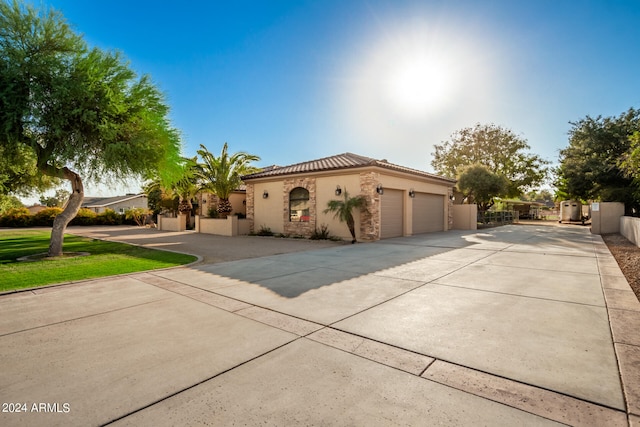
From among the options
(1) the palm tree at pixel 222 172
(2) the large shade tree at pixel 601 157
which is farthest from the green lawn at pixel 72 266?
(2) the large shade tree at pixel 601 157

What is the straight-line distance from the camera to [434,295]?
213 inches

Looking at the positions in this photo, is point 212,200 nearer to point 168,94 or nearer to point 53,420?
point 168,94

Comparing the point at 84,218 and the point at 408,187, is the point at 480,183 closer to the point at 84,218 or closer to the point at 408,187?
the point at 408,187

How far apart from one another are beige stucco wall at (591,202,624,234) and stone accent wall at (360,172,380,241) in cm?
1453

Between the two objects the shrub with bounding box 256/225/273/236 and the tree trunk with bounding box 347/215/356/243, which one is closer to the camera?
the tree trunk with bounding box 347/215/356/243

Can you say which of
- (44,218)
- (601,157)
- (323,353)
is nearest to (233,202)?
(44,218)

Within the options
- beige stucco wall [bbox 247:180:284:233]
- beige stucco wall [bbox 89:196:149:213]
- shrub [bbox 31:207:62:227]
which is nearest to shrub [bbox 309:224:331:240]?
beige stucco wall [bbox 247:180:284:233]

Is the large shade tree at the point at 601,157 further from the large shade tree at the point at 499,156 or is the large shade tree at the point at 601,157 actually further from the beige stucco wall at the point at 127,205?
the beige stucco wall at the point at 127,205

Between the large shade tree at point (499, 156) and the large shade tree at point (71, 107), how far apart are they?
32839mm

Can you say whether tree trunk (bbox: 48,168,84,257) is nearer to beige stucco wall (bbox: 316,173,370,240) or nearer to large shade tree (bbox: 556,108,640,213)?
beige stucco wall (bbox: 316,173,370,240)

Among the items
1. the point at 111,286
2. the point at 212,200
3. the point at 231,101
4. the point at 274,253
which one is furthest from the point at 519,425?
the point at 212,200

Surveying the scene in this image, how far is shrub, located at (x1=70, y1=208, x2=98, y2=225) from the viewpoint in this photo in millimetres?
28078

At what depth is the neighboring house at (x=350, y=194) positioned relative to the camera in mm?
14242

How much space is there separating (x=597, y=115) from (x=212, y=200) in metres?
27.9
